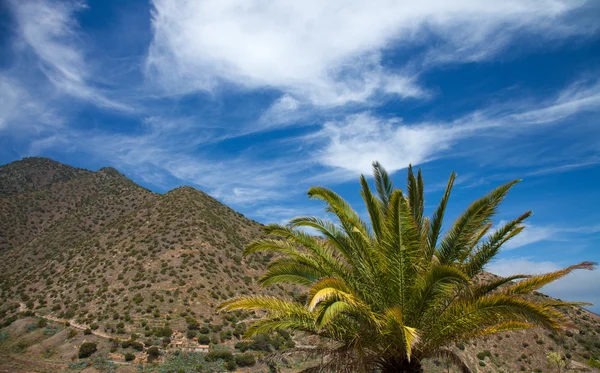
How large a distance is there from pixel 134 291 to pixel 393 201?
39.2 m

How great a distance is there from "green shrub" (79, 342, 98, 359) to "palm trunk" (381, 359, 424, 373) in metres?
28.7

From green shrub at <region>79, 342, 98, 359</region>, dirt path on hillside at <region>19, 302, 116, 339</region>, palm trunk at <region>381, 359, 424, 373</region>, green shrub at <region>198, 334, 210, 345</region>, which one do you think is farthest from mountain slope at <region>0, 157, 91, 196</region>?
palm trunk at <region>381, 359, 424, 373</region>

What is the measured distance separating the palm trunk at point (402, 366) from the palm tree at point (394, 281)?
3cm

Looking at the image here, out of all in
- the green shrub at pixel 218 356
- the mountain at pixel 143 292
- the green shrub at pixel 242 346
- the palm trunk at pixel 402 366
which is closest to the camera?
the palm trunk at pixel 402 366

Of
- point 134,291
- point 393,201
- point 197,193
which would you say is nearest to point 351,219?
point 393,201

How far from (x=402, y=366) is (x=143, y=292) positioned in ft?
120

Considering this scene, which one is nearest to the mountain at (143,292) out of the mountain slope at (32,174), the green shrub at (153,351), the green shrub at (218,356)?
the green shrub at (153,351)

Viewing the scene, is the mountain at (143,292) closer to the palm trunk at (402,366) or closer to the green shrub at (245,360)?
the green shrub at (245,360)

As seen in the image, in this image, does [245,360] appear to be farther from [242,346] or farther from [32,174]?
[32,174]

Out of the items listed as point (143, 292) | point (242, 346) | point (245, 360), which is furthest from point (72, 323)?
point (245, 360)

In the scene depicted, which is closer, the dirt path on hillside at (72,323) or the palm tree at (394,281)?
the palm tree at (394,281)

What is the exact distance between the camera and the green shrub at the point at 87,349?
1184 inches

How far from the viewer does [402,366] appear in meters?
9.94

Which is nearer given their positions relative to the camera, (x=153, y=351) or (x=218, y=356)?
(x=153, y=351)
